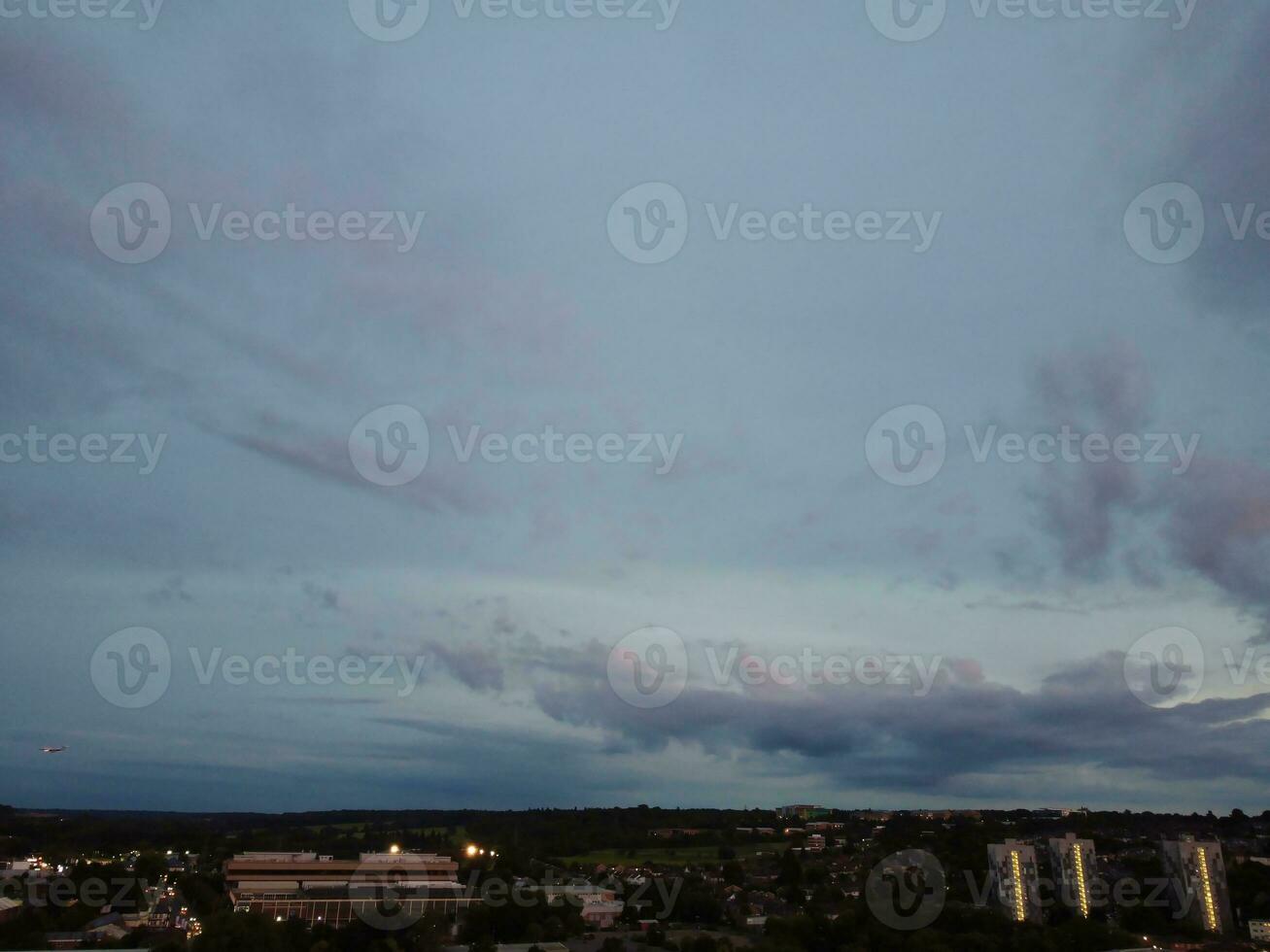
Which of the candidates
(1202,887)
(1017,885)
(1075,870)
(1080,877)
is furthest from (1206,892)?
(1017,885)

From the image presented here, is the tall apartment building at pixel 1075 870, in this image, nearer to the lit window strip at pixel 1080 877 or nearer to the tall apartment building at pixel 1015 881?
the lit window strip at pixel 1080 877

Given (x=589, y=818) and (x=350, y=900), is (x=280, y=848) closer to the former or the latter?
(x=350, y=900)

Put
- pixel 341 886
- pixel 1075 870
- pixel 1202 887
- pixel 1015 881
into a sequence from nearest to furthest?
pixel 1202 887 < pixel 1015 881 < pixel 1075 870 < pixel 341 886

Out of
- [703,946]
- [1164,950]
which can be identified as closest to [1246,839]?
[1164,950]

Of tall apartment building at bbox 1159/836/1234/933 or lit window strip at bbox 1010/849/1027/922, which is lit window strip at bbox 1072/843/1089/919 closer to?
lit window strip at bbox 1010/849/1027/922

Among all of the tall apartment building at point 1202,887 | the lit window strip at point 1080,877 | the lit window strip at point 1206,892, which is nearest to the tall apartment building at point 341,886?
the lit window strip at point 1080,877

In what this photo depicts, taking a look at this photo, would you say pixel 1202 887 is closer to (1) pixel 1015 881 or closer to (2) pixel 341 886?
(1) pixel 1015 881

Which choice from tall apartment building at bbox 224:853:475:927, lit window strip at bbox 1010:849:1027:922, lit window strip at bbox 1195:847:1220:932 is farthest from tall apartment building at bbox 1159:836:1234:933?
tall apartment building at bbox 224:853:475:927
